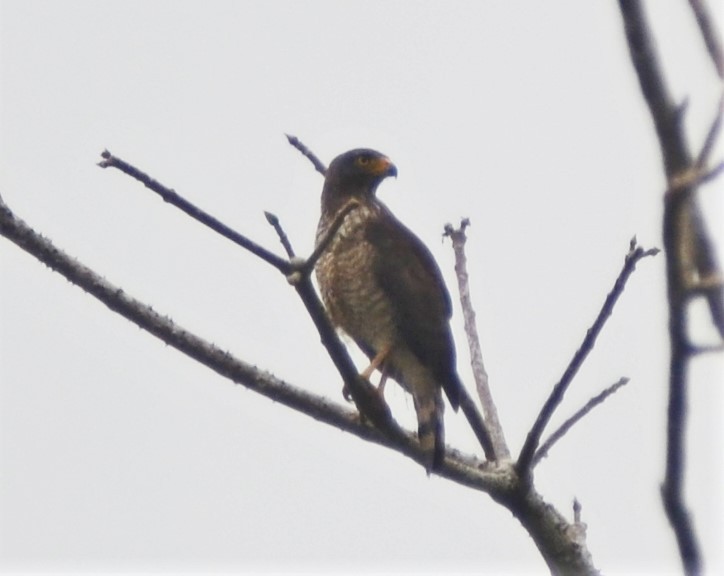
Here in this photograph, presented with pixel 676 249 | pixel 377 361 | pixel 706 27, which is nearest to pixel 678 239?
pixel 676 249

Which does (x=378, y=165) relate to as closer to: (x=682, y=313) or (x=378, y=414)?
(x=378, y=414)

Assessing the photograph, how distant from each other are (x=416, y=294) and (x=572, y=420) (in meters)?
2.79

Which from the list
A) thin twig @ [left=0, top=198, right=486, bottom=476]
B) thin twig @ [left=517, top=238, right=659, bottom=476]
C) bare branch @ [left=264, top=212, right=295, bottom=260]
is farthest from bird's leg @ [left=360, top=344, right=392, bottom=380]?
bare branch @ [left=264, top=212, right=295, bottom=260]

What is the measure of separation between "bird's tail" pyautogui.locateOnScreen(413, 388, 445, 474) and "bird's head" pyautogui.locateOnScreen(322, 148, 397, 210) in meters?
2.52

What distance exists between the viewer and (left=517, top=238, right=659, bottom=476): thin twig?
2.86m

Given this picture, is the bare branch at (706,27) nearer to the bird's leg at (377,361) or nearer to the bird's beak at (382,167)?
the bird's leg at (377,361)

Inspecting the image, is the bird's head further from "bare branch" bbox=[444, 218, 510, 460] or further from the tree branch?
the tree branch

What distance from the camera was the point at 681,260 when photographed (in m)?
1.25

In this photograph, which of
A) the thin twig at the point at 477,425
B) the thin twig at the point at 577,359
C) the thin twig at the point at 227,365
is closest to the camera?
the thin twig at the point at 577,359

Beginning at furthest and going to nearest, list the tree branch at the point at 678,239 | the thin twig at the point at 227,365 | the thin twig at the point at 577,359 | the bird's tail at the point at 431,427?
the bird's tail at the point at 431,427 → the thin twig at the point at 227,365 → the thin twig at the point at 577,359 → the tree branch at the point at 678,239

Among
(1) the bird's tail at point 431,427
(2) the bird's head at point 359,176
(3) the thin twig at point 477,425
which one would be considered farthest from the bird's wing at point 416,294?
(2) the bird's head at point 359,176

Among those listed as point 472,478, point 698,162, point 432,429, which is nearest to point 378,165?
point 432,429

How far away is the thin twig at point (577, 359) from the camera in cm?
286

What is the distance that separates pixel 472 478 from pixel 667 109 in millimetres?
3290
